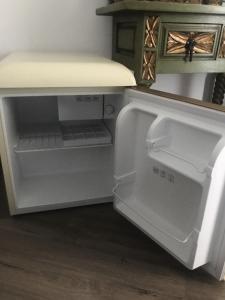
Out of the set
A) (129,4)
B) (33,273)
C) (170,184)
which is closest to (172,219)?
(170,184)

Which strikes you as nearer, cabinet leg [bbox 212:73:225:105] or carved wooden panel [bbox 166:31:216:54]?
carved wooden panel [bbox 166:31:216:54]

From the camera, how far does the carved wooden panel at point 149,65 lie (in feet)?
3.39

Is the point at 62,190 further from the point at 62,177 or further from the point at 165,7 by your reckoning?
the point at 165,7

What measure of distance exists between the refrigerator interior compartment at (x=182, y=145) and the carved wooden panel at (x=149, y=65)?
27 cm

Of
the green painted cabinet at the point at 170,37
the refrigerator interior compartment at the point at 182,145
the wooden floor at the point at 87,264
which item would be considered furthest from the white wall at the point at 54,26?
the wooden floor at the point at 87,264

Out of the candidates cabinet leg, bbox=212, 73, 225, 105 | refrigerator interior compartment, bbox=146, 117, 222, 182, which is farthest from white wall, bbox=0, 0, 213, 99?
refrigerator interior compartment, bbox=146, 117, 222, 182

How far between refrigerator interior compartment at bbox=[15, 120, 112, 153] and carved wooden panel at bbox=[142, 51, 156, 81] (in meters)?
0.38

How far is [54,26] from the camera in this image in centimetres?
133

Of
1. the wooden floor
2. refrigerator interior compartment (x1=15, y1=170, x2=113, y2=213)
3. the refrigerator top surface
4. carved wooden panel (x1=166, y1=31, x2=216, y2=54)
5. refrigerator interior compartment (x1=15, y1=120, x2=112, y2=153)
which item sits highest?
carved wooden panel (x1=166, y1=31, x2=216, y2=54)

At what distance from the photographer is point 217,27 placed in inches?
42.6

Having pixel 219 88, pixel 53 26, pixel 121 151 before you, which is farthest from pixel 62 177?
pixel 219 88

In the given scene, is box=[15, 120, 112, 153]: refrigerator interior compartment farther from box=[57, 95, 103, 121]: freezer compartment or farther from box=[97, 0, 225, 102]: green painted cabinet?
box=[97, 0, 225, 102]: green painted cabinet

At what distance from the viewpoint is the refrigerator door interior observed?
2.43ft

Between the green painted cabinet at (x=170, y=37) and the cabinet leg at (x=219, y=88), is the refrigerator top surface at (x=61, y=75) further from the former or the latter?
the cabinet leg at (x=219, y=88)
